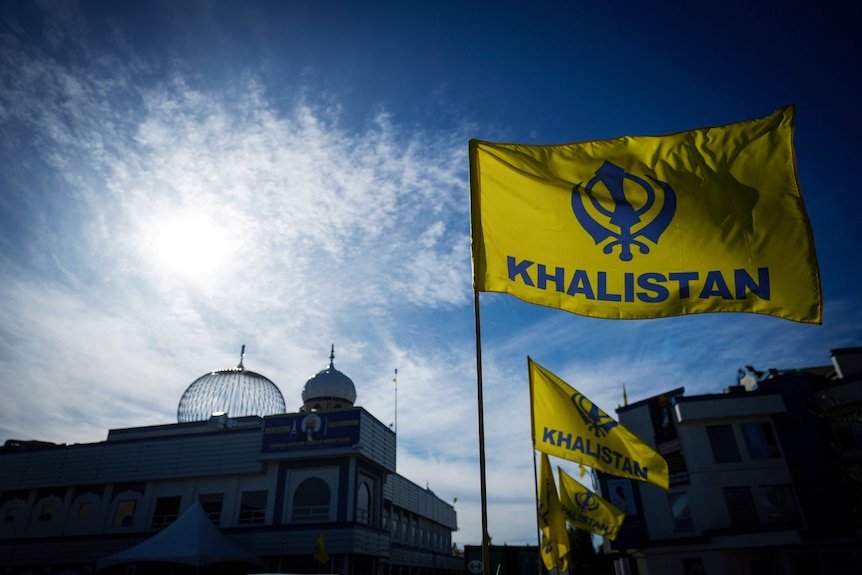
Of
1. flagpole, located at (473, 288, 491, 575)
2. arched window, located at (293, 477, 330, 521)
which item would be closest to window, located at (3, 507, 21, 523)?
arched window, located at (293, 477, 330, 521)

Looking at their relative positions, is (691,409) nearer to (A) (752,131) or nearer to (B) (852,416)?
(B) (852,416)

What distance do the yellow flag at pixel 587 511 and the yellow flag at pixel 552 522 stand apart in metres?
0.65

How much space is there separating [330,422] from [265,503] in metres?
6.39

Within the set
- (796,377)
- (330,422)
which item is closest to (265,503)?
(330,422)

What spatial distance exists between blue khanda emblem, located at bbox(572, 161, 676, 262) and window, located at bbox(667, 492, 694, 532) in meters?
30.1

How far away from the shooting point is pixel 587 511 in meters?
18.6

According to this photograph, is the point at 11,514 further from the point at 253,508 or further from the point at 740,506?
the point at 740,506

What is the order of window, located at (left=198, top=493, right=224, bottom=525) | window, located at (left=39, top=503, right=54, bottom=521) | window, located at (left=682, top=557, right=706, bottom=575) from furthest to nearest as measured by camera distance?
window, located at (left=39, top=503, right=54, bottom=521) → window, located at (left=198, top=493, right=224, bottom=525) → window, located at (left=682, top=557, right=706, bottom=575)

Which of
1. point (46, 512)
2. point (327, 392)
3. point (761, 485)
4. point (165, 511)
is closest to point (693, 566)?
point (761, 485)

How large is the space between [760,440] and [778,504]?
3646mm

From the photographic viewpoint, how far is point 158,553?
2388 cm

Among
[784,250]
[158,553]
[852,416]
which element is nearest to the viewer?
[784,250]

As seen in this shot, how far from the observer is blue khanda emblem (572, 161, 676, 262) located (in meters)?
7.07

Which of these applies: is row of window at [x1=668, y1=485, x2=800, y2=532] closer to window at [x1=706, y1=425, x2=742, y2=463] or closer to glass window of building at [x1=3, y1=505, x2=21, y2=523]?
window at [x1=706, y1=425, x2=742, y2=463]
